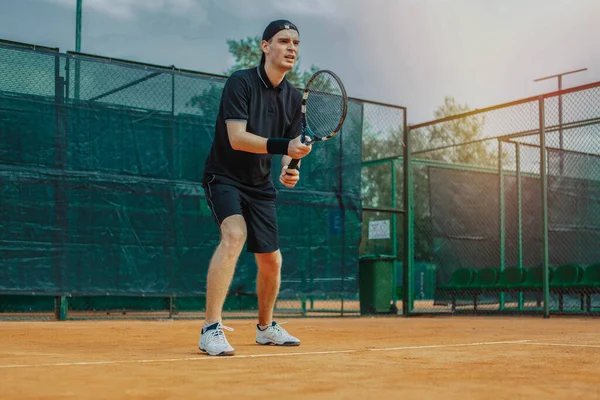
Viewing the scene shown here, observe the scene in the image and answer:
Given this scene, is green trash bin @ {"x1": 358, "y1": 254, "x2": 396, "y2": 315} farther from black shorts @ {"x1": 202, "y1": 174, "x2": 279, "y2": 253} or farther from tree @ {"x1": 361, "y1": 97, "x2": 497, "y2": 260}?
black shorts @ {"x1": 202, "y1": 174, "x2": 279, "y2": 253}

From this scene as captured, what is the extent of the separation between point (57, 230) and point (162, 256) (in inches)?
49.4

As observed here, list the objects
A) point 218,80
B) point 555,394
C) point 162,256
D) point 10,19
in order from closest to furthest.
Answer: point 555,394, point 162,256, point 218,80, point 10,19

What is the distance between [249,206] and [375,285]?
698cm

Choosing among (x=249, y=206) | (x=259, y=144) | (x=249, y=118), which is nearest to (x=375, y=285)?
(x=249, y=206)

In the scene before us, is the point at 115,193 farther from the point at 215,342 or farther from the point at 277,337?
the point at 215,342

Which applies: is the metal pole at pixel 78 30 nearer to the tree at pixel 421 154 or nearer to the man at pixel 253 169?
the tree at pixel 421 154

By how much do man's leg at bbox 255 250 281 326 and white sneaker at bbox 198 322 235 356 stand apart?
685mm

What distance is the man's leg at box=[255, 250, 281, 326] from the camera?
15.8 feet

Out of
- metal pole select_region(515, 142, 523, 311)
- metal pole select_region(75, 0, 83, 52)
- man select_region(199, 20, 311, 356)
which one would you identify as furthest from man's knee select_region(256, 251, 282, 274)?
metal pole select_region(75, 0, 83, 52)

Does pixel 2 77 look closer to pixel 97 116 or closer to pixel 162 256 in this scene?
pixel 97 116

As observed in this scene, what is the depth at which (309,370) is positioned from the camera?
3.30 metres

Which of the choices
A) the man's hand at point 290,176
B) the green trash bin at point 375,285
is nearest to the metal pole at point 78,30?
the green trash bin at point 375,285

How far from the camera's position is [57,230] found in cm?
860

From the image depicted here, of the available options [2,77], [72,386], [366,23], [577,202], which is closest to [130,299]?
[2,77]
